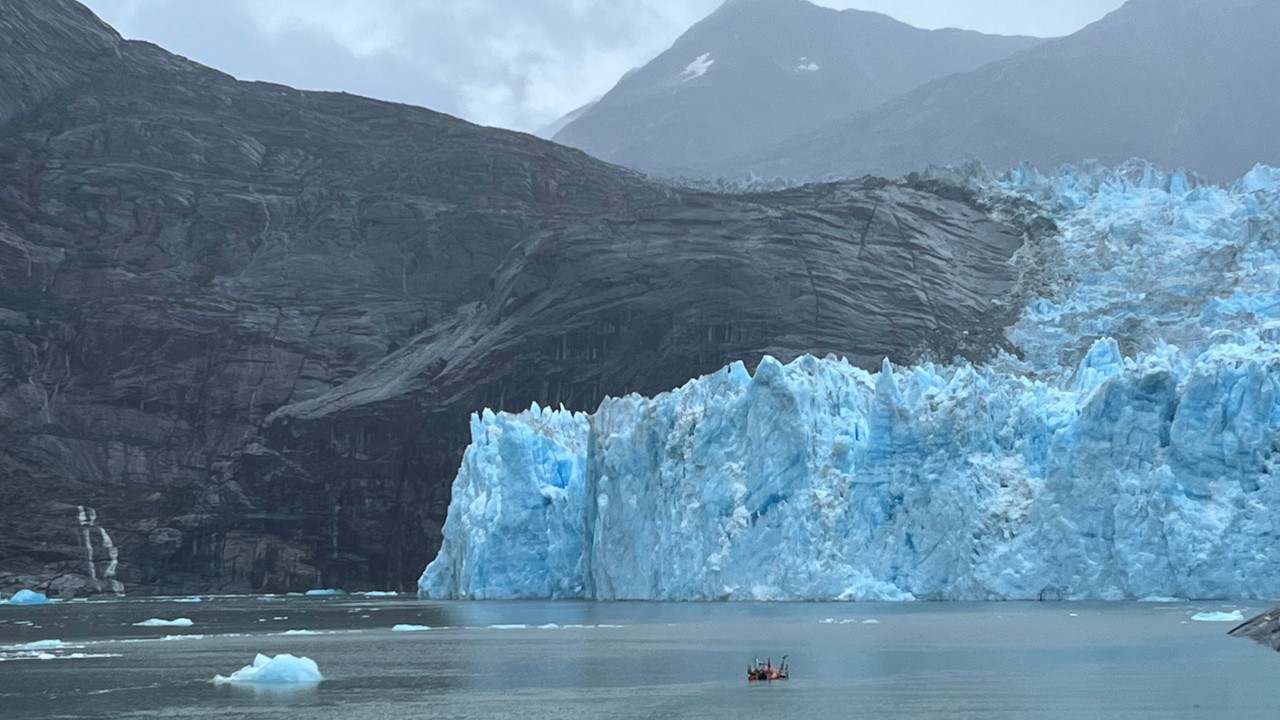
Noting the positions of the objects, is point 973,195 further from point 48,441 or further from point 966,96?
point 966,96

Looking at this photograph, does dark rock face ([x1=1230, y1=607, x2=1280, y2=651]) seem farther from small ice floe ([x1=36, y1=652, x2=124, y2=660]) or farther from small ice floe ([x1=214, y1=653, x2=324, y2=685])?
small ice floe ([x1=36, y1=652, x2=124, y2=660])

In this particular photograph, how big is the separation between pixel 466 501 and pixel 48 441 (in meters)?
44.9

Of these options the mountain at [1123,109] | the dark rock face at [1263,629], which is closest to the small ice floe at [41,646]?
the dark rock face at [1263,629]

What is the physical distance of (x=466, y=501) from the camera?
242 feet

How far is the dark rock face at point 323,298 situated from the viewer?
10100 centimetres

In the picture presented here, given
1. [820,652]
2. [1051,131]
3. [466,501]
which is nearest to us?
[820,652]

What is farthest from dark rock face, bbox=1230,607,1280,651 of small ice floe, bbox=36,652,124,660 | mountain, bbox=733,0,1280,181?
mountain, bbox=733,0,1280,181

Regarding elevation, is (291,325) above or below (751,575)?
above

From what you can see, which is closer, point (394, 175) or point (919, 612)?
point (919, 612)

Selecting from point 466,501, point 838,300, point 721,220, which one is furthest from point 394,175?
point 466,501

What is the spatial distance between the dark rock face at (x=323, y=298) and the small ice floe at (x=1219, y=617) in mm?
51851

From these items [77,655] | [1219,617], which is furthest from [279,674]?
[1219,617]

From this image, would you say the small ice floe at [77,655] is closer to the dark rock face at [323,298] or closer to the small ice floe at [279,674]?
the small ice floe at [279,674]

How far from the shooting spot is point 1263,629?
39.1 meters
